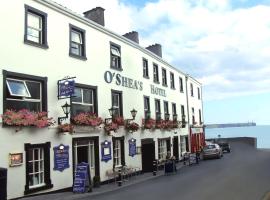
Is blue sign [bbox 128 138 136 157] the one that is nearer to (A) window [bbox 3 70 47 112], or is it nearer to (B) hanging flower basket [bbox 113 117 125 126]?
(B) hanging flower basket [bbox 113 117 125 126]

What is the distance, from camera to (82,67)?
20.4 m

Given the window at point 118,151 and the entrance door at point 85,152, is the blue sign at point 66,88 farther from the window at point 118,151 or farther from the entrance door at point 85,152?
the window at point 118,151

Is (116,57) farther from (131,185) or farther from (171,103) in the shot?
(171,103)

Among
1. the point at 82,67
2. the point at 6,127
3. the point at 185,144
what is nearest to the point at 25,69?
the point at 6,127

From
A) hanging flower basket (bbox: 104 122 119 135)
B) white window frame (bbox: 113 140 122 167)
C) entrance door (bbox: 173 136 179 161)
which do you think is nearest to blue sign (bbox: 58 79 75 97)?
hanging flower basket (bbox: 104 122 119 135)

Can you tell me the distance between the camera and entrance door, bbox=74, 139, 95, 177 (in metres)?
19.5

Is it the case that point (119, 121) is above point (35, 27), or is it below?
below

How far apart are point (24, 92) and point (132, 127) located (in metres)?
9.47

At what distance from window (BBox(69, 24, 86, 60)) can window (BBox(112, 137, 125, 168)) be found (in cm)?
551

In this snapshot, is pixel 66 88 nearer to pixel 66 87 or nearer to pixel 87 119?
pixel 66 87

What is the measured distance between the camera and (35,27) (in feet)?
57.1

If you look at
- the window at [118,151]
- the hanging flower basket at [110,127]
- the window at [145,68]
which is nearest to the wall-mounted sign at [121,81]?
the window at [145,68]

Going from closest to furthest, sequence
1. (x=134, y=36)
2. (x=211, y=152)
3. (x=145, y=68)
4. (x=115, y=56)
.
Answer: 1. (x=115, y=56)
2. (x=145, y=68)
3. (x=134, y=36)
4. (x=211, y=152)

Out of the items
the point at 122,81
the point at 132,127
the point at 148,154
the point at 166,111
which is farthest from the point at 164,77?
the point at 132,127
